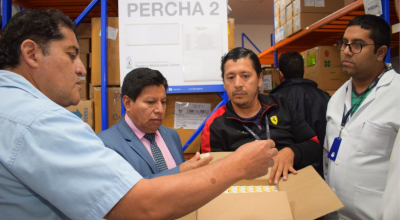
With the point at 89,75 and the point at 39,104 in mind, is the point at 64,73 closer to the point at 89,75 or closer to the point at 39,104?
the point at 39,104

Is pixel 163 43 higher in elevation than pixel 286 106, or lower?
higher

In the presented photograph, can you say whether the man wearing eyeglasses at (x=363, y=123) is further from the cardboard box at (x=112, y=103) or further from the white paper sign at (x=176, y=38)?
the cardboard box at (x=112, y=103)

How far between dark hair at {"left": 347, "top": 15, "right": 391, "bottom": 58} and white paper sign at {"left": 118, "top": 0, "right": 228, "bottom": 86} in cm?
105

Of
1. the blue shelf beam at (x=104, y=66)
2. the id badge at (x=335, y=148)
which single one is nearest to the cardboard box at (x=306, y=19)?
the id badge at (x=335, y=148)

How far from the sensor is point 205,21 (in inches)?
89.9

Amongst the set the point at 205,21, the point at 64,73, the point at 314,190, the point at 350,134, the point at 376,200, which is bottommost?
the point at 376,200

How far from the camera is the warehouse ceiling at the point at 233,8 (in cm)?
258

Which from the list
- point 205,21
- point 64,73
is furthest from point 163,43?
point 64,73

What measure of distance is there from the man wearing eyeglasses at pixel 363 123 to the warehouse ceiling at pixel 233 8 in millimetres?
2233

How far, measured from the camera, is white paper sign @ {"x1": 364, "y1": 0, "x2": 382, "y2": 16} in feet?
6.49

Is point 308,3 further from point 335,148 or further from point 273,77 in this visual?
point 335,148

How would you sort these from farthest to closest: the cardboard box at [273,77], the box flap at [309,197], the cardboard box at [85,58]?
the cardboard box at [273,77]
the cardboard box at [85,58]
the box flap at [309,197]

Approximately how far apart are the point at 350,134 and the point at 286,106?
0.44 metres

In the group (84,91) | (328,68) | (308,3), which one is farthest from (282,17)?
(84,91)
